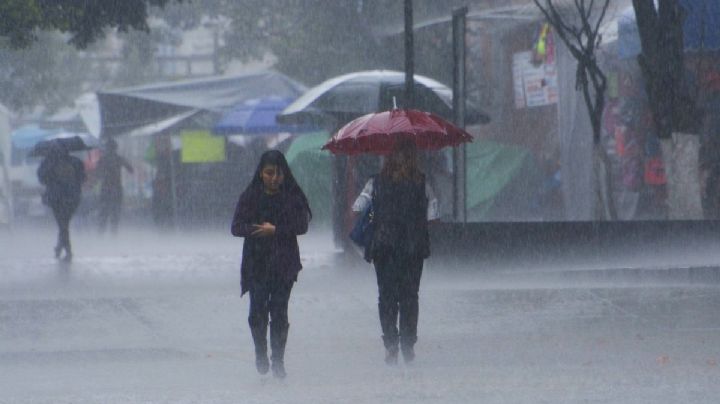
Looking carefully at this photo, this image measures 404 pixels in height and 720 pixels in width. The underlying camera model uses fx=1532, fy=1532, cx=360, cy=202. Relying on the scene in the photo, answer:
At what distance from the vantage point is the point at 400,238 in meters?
10.1

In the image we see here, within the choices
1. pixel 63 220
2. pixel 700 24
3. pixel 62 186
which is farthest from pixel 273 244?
pixel 62 186

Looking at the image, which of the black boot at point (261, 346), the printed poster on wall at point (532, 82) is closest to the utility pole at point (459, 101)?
the black boot at point (261, 346)

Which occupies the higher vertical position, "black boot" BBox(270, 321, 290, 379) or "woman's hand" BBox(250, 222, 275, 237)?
"woman's hand" BBox(250, 222, 275, 237)

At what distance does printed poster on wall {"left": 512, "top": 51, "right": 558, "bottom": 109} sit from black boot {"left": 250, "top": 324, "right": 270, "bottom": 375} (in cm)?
1591

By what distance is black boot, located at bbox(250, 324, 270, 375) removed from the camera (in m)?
9.59

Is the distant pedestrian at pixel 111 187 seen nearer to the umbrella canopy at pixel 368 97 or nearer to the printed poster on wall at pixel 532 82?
the printed poster on wall at pixel 532 82

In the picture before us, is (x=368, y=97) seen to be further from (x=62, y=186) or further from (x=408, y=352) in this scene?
(x=408, y=352)

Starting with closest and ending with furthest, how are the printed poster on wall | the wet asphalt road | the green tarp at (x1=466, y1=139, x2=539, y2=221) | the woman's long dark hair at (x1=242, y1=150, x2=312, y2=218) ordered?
the wet asphalt road, the woman's long dark hair at (x1=242, y1=150, x2=312, y2=218), the printed poster on wall, the green tarp at (x1=466, y1=139, x2=539, y2=221)

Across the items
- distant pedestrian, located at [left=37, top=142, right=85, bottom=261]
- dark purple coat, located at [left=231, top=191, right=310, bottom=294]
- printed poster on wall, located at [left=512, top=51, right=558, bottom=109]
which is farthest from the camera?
printed poster on wall, located at [left=512, top=51, right=558, bottom=109]

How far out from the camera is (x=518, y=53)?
2661 centimetres

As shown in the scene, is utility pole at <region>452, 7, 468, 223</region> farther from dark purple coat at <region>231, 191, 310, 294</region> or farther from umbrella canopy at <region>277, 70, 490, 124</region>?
dark purple coat at <region>231, 191, 310, 294</region>

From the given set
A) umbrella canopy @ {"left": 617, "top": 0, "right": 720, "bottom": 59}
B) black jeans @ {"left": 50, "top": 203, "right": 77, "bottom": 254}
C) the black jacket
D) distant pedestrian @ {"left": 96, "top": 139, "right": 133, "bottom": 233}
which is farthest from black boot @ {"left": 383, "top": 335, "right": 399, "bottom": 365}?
distant pedestrian @ {"left": 96, "top": 139, "right": 133, "bottom": 233}

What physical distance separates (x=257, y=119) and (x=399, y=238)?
20.2 meters

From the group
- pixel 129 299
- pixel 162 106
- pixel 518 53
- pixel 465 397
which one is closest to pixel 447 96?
pixel 129 299
